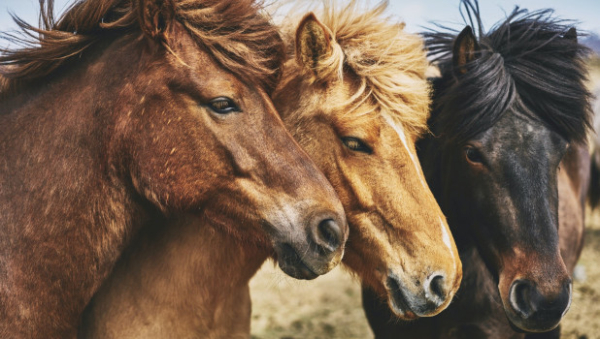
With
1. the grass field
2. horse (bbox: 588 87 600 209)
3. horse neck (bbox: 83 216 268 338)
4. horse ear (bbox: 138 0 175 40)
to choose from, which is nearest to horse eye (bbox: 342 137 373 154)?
horse neck (bbox: 83 216 268 338)

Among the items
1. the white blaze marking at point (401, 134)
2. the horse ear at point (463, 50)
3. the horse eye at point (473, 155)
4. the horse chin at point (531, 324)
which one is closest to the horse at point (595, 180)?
the horse ear at point (463, 50)

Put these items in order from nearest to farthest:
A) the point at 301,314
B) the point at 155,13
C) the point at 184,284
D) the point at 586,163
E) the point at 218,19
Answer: the point at 155,13
the point at 218,19
the point at 184,284
the point at 586,163
the point at 301,314

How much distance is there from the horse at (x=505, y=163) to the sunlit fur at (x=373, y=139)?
0.35 metres

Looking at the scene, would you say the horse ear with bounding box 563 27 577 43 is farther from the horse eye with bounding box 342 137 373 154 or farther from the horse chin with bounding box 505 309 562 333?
the horse chin with bounding box 505 309 562 333

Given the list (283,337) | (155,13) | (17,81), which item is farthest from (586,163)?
(17,81)

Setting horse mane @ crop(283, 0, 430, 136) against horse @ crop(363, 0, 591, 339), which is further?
horse mane @ crop(283, 0, 430, 136)

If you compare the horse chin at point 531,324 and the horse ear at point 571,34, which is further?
the horse ear at point 571,34

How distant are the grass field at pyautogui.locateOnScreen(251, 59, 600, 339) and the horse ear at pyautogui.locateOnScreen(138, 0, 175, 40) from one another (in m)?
3.47

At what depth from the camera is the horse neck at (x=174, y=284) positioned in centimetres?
316

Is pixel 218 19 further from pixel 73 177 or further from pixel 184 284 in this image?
pixel 184 284

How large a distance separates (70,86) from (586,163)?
4.64 metres

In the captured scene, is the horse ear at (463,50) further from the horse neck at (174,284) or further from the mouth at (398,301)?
the horse neck at (174,284)

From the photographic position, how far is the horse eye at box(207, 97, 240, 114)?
2732mm

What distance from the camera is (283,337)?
20.8ft
